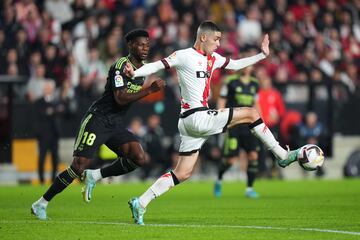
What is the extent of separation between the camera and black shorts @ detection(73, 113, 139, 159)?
13.0 metres

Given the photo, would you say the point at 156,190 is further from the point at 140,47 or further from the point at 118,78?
the point at 140,47

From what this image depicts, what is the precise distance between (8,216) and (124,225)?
2.13 meters

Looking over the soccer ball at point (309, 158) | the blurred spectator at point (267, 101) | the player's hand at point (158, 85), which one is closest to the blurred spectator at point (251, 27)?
the blurred spectator at point (267, 101)

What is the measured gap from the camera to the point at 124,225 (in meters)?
12.0

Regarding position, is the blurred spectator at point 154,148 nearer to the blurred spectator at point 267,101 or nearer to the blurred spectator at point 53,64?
the blurred spectator at point 53,64

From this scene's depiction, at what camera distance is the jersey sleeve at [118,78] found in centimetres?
1272

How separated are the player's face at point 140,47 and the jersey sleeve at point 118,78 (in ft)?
0.89

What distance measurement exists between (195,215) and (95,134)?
70.7 inches

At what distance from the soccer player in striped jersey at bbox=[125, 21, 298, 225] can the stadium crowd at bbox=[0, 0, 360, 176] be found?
9.70 m

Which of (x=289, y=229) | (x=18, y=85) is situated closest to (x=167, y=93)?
(x=18, y=85)

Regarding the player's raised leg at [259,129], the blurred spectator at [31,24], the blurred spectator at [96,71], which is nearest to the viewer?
the player's raised leg at [259,129]

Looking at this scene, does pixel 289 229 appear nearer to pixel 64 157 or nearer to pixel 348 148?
pixel 64 157

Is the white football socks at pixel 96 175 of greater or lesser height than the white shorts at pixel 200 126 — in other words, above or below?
below

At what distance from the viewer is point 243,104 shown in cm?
1822
